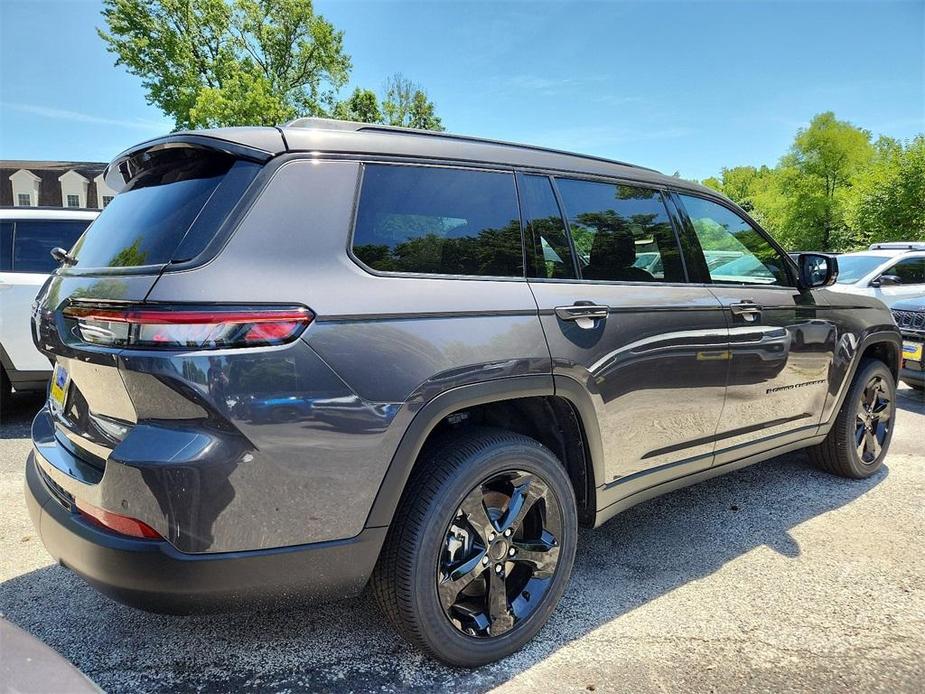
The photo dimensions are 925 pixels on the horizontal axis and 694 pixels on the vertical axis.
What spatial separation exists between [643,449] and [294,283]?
1669mm

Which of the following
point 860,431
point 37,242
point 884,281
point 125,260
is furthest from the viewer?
point 884,281

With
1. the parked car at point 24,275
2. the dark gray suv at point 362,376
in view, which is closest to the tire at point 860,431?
the dark gray suv at point 362,376

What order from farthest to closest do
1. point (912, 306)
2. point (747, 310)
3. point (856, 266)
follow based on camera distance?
point (856, 266)
point (912, 306)
point (747, 310)

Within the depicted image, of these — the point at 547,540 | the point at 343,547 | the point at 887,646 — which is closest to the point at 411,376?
the point at 343,547

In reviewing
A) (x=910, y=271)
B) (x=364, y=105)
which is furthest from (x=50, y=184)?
(x=910, y=271)

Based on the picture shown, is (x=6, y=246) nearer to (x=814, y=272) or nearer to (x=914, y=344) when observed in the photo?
(x=814, y=272)

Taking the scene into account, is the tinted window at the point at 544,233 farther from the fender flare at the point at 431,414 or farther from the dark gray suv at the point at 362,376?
the fender flare at the point at 431,414

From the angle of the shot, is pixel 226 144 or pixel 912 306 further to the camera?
pixel 912 306

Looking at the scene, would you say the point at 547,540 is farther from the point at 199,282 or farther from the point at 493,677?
the point at 199,282

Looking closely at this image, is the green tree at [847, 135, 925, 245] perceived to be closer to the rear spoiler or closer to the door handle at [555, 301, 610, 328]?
the door handle at [555, 301, 610, 328]

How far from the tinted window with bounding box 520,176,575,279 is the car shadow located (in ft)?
A: 4.71

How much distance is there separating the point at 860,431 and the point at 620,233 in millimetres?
2615

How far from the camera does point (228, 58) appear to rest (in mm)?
28078

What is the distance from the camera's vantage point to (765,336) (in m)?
3.19
